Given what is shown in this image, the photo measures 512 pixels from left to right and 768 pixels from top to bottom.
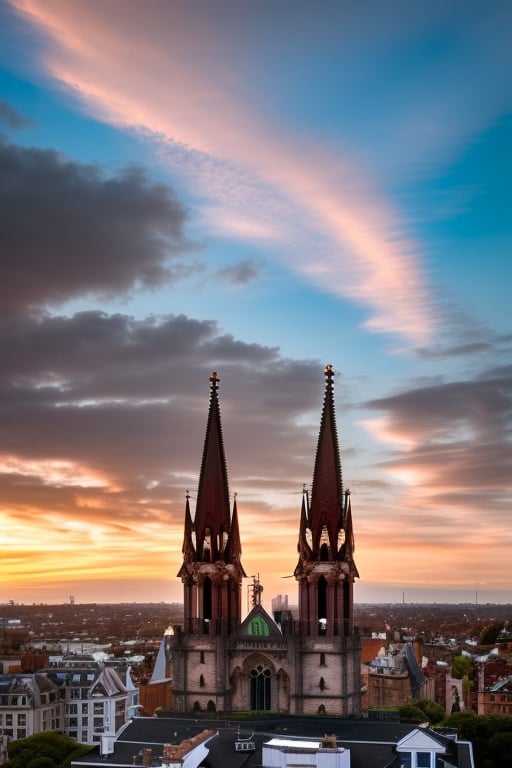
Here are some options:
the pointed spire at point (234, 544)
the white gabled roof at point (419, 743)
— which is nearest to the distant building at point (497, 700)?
the pointed spire at point (234, 544)

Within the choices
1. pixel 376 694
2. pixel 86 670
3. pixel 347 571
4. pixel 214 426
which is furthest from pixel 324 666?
pixel 86 670

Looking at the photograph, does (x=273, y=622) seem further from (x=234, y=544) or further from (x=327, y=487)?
(x=327, y=487)

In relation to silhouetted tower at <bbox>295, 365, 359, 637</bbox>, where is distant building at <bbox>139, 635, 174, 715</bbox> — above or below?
below

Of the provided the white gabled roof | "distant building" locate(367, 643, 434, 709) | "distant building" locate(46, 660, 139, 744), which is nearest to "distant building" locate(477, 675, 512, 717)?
"distant building" locate(367, 643, 434, 709)

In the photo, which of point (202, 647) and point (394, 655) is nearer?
point (202, 647)

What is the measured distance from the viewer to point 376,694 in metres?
158

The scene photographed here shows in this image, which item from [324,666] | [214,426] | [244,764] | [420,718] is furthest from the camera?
[420,718]

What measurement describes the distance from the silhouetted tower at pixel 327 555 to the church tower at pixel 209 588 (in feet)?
22.2

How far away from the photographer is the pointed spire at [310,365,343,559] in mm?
104875

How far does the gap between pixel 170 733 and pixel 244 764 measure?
9302 mm

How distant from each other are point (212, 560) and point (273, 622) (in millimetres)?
7626

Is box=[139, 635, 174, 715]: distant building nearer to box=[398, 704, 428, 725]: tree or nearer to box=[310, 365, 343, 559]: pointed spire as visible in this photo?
box=[398, 704, 428, 725]: tree

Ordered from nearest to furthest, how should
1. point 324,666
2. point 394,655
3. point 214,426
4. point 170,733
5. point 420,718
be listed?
point 170,733 < point 324,666 < point 214,426 < point 420,718 < point 394,655

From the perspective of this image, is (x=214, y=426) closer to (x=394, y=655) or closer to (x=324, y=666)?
(x=324, y=666)
